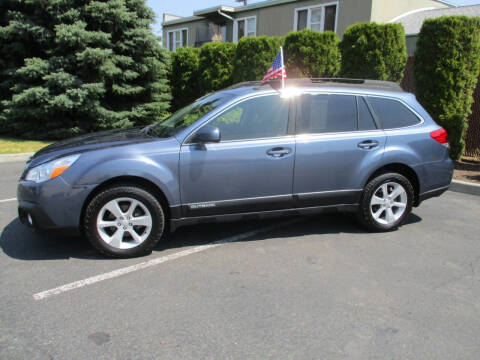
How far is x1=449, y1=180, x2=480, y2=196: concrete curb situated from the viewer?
6770 millimetres

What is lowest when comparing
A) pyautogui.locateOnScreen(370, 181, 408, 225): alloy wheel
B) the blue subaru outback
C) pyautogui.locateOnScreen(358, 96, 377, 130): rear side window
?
pyautogui.locateOnScreen(370, 181, 408, 225): alloy wheel

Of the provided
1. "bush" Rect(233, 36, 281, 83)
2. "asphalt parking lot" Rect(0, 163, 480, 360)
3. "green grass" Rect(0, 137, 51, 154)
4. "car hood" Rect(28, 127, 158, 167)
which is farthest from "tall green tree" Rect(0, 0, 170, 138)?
"asphalt parking lot" Rect(0, 163, 480, 360)

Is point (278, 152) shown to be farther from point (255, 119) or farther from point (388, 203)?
point (388, 203)

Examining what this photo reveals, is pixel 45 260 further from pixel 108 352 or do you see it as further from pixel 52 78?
pixel 52 78

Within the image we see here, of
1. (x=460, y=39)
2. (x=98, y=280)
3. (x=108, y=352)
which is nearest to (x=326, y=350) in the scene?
(x=108, y=352)

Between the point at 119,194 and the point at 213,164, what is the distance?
37.2 inches

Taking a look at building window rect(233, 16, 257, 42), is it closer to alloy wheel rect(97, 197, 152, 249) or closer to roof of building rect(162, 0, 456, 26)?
roof of building rect(162, 0, 456, 26)

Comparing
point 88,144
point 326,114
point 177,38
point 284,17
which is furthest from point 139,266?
point 177,38

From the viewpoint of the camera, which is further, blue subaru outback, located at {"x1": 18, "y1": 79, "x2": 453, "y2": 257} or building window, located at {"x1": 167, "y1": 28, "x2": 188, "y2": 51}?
building window, located at {"x1": 167, "y1": 28, "x2": 188, "y2": 51}

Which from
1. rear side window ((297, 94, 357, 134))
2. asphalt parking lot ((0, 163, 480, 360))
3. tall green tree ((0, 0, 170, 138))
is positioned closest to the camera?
asphalt parking lot ((0, 163, 480, 360))

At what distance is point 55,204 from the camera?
3672 millimetres

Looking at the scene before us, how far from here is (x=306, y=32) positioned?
37.6ft

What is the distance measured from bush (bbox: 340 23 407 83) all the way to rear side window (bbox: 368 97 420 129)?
5049 mm

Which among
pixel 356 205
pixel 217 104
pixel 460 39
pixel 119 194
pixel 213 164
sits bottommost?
pixel 356 205
